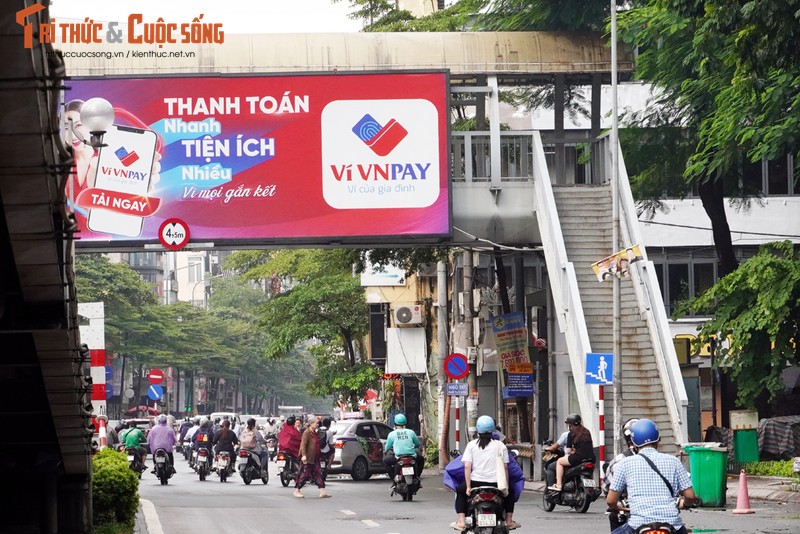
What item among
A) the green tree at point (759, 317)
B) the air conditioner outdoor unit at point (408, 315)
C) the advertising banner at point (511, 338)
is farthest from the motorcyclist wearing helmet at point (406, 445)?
the air conditioner outdoor unit at point (408, 315)

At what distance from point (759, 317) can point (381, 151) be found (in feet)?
27.2

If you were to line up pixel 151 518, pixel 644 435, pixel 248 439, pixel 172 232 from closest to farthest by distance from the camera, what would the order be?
pixel 644 435 → pixel 151 518 → pixel 172 232 → pixel 248 439

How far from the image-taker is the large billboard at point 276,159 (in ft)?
101

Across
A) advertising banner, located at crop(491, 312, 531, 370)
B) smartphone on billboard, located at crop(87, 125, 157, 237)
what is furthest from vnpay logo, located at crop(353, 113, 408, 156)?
advertising banner, located at crop(491, 312, 531, 370)

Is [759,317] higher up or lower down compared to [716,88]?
lower down

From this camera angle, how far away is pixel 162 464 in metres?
34.5

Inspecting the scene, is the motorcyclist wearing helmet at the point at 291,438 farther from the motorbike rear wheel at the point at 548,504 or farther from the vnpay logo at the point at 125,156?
the motorbike rear wheel at the point at 548,504

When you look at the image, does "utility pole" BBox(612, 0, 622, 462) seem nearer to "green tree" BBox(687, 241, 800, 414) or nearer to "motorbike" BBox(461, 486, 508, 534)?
"green tree" BBox(687, 241, 800, 414)

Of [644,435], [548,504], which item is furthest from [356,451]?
[644,435]

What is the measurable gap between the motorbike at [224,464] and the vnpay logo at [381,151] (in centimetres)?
879

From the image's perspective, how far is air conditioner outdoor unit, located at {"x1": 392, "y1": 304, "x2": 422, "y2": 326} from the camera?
5319 centimetres

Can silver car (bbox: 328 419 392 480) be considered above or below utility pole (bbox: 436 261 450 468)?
below

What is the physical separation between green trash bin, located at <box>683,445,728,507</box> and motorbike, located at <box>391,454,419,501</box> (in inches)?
199

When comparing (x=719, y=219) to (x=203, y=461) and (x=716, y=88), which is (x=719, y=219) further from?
(x=203, y=461)
